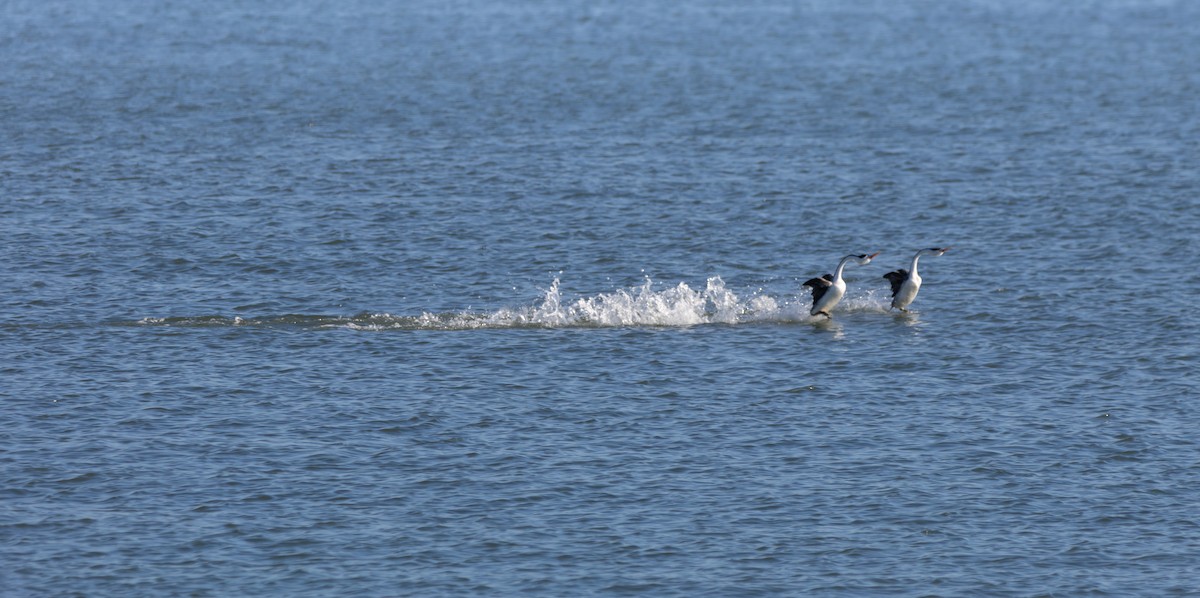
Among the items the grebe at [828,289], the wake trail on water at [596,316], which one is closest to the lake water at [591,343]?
the wake trail on water at [596,316]

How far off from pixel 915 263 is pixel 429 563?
14640mm

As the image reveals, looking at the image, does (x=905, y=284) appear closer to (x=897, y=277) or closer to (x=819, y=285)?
(x=897, y=277)

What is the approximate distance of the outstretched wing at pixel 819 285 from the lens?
31.0 m

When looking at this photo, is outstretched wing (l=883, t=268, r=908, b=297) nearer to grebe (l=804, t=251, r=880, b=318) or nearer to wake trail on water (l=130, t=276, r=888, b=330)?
grebe (l=804, t=251, r=880, b=318)

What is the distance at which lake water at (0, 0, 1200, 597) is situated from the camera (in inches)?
822

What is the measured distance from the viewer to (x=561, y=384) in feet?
89.4

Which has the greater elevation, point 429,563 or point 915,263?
point 915,263

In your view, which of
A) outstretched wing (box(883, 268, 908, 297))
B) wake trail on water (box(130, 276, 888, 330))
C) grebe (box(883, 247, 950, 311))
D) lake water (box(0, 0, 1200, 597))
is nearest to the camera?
lake water (box(0, 0, 1200, 597))

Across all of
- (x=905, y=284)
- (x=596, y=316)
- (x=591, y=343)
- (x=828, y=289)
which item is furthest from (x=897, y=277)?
(x=591, y=343)

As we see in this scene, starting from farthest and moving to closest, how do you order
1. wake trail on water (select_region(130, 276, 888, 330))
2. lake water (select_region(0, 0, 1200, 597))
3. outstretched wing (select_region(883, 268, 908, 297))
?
1. outstretched wing (select_region(883, 268, 908, 297))
2. wake trail on water (select_region(130, 276, 888, 330))
3. lake water (select_region(0, 0, 1200, 597))

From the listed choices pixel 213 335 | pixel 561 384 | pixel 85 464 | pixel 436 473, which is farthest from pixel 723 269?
pixel 85 464

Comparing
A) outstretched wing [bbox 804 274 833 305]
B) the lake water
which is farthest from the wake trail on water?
outstretched wing [bbox 804 274 833 305]

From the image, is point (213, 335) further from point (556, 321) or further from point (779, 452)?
point (779, 452)

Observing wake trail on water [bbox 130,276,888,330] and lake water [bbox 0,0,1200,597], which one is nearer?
lake water [bbox 0,0,1200,597]
